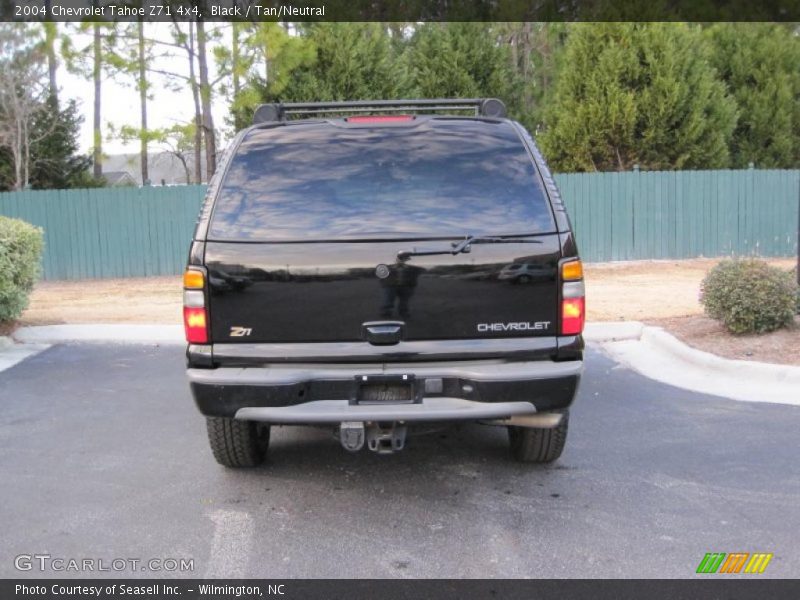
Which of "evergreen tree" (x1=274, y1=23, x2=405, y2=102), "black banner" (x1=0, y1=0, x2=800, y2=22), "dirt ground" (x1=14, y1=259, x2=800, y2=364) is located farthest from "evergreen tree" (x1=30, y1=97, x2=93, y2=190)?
"evergreen tree" (x1=274, y1=23, x2=405, y2=102)

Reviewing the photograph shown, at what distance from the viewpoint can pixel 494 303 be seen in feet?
13.0

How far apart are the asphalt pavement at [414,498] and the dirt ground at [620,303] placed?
1729 mm

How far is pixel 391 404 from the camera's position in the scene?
3930 mm

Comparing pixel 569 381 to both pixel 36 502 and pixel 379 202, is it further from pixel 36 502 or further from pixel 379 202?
pixel 36 502

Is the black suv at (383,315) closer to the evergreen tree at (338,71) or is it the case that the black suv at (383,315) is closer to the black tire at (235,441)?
the black tire at (235,441)

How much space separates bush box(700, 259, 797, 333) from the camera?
306 inches

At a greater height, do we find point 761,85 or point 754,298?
point 761,85

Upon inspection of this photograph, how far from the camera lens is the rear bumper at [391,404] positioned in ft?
12.8

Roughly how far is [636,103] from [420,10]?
25.6ft

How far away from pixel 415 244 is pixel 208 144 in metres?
15.8

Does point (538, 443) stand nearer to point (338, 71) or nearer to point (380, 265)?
point (380, 265)
